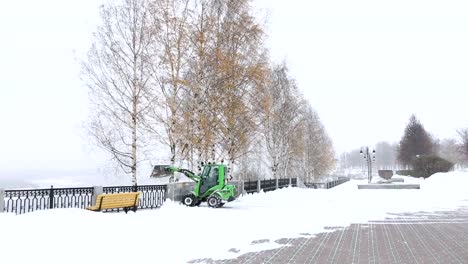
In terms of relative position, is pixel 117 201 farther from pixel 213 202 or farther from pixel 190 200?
pixel 213 202

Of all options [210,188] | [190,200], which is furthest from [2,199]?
[210,188]

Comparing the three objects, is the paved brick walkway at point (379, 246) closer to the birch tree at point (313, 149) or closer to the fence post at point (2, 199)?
the fence post at point (2, 199)

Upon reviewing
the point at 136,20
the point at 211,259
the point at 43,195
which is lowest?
the point at 211,259

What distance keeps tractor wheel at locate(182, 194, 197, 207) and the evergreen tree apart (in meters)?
61.1

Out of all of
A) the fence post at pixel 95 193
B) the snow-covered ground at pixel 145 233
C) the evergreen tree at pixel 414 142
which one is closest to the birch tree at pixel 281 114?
the snow-covered ground at pixel 145 233

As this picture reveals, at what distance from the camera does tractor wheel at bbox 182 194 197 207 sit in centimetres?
2034

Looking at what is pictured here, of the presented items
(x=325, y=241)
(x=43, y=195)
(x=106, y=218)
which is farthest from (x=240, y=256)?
(x=43, y=195)

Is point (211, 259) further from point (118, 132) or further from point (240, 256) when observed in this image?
point (118, 132)

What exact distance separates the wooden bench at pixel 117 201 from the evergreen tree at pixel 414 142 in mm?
65522

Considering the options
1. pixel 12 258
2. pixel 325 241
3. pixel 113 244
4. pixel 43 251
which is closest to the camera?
pixel 12 258

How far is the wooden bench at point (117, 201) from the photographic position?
15.1 meters

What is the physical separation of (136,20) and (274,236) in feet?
49.3

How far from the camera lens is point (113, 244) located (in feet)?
→ 34.8

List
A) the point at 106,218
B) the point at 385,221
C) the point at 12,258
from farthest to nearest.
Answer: the point at 385,221 → the point at 106,218 → the point at 12,258
